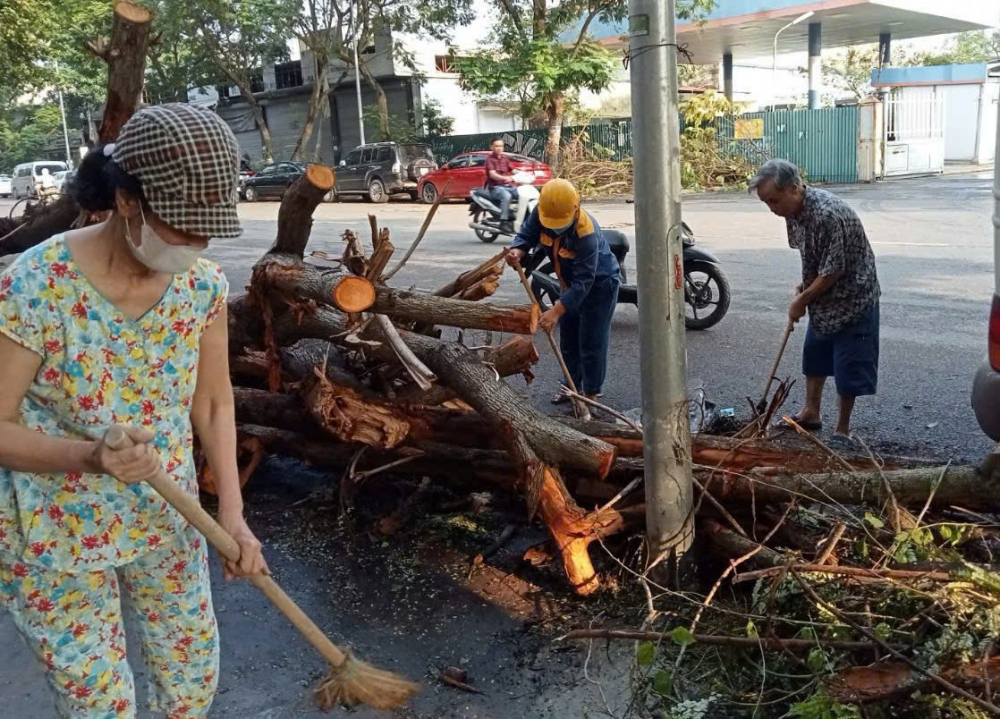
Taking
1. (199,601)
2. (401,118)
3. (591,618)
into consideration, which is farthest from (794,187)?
(401,118)

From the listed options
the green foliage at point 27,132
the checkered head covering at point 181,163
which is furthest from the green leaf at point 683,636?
A: the green foliage at point 27,132

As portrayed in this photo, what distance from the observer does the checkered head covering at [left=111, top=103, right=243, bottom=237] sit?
6.32 feet

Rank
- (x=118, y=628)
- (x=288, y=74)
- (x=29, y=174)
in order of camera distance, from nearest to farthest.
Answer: (x=118, y=628) < (x=29, y=174) < (x=288, y=74)

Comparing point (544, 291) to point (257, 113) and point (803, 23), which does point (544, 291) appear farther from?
point (257, 113)

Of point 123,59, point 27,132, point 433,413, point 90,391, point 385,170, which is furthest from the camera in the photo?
point 27,132

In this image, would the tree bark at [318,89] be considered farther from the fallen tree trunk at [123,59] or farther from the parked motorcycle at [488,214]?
the fallen tree trunk at [123,59]

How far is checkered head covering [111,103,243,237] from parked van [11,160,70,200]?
1550 inches

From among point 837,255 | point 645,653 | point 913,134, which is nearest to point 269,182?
point 913,134

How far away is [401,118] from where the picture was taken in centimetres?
3553

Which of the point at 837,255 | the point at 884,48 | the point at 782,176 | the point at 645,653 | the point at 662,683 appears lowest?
the point at 662,683

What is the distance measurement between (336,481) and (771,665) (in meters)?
2.67

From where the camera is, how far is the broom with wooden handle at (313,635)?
2023 millimetres

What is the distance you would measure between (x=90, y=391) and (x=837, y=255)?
4.03m

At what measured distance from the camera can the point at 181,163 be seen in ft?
6.32
